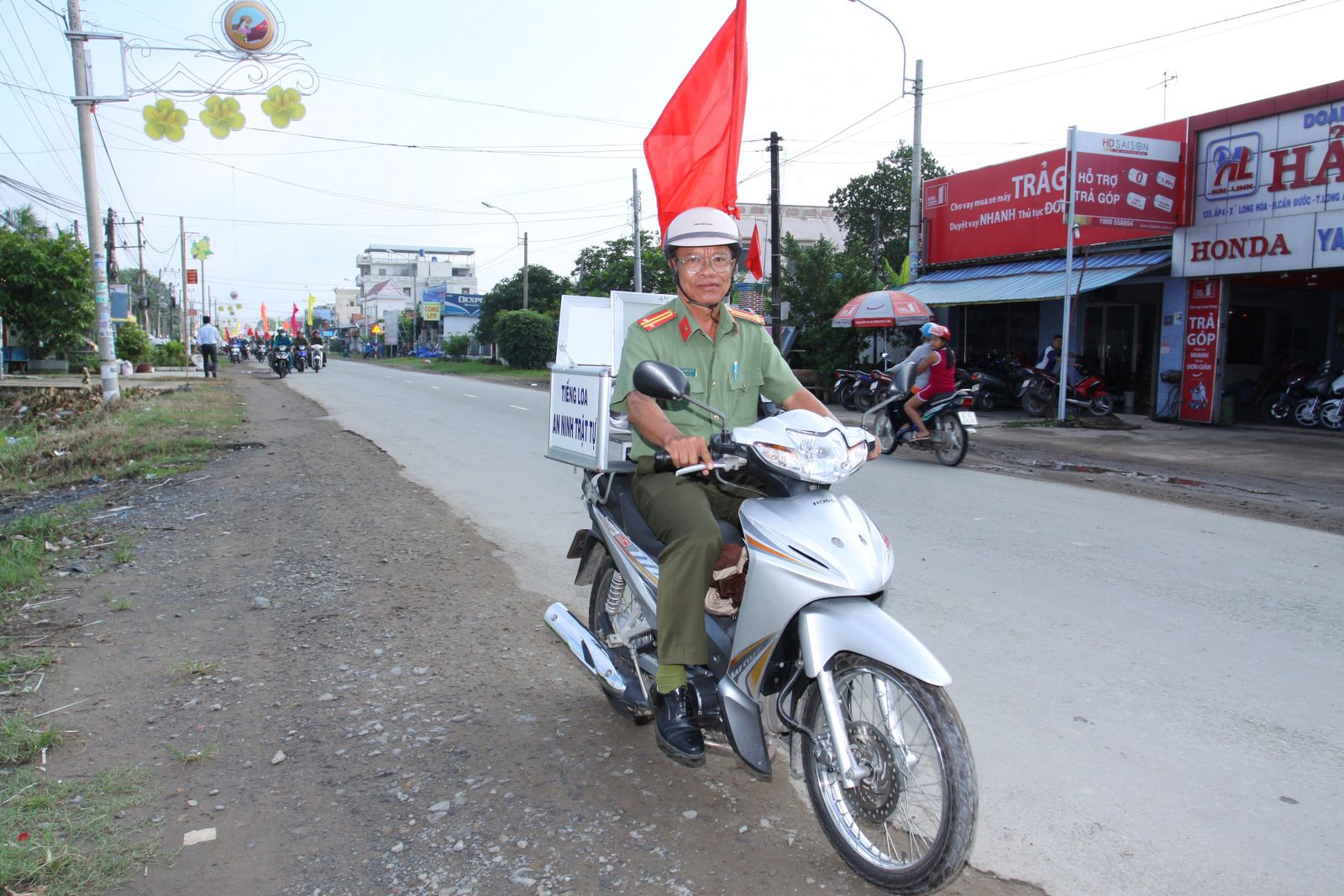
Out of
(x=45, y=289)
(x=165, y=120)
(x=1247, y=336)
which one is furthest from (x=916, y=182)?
(x=45, y=289)

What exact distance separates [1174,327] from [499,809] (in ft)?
55.8

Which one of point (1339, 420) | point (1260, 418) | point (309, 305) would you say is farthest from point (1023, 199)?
point (309, 305)

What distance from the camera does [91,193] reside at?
51.9 ft

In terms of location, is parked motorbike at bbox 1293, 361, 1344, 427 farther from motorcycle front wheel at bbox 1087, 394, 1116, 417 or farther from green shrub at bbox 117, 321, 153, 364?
green shrub at bbox 117, 321, 153, 364

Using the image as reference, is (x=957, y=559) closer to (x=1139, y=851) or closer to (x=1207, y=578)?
(x=1207, y=578)

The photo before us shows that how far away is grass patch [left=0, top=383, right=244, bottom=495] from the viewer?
10.2 m

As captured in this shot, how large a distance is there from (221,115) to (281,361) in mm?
19454

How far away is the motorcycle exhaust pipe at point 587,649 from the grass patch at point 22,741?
1840 mm

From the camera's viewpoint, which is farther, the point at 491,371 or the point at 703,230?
the point at 491,371

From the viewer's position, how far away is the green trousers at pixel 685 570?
2846mm

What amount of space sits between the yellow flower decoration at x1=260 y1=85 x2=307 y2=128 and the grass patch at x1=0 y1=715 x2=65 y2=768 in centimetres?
1017

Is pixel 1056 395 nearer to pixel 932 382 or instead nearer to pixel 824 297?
pixel 824 297

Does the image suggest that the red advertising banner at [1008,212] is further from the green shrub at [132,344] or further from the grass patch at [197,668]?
the green shrub at [132,344]

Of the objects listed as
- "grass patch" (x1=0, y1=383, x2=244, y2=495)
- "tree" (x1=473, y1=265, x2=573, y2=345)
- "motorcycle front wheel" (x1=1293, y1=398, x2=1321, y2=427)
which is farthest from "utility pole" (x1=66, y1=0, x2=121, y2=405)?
"tree" (x1=473, y1=265, x2=573, y2=345)
